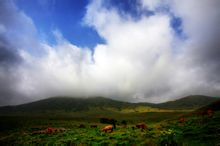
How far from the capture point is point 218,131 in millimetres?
15711

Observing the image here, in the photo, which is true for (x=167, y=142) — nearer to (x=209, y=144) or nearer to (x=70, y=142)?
(x=209, y=144)

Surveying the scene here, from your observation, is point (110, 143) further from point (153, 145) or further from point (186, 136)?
point (186, 136)

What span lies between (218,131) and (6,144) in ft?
84.8

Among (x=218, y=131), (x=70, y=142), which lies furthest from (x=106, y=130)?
(x=218, y=131)

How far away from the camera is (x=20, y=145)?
78.2ft

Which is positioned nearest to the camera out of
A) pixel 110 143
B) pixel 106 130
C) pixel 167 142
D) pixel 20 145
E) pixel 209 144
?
pixel 209 144

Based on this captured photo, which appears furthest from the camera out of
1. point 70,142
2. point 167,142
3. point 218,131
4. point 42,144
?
point 42,144

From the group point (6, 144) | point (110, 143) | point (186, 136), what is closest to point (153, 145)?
point (186, 136)

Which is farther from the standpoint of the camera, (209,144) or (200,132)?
(200,132)

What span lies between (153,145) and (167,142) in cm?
113

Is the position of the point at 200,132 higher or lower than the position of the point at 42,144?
higher

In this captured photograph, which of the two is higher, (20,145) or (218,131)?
(218,131)

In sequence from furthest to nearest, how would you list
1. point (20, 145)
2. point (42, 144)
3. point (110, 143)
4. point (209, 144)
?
point (20, 145), point (42, 144), point (110, 143), point (209, 144)

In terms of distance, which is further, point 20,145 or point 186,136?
point 20,145
